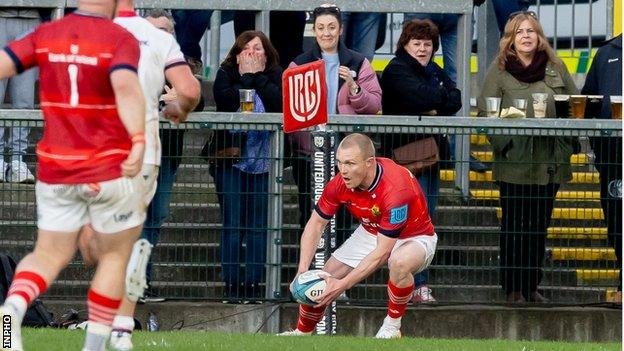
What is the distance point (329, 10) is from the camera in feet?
46.7

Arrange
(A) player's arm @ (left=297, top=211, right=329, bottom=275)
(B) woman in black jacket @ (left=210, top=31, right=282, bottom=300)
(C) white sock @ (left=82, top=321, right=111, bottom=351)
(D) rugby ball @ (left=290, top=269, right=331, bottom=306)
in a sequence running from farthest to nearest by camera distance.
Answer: (B) woman in black jacket @ (left=210, top=31, right=282, bottom=300)
(A) player's arm @ (left=297, top=211, right=329, bottom=275)
(D) rugby ball @ (left=290, top=269, right=331, bottom=306)
(C) white sock @ (left=82, top=321, right=111, bottom=351)

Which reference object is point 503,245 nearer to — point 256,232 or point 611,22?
point 256,232

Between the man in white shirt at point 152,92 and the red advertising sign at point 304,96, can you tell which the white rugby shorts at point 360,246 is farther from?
the man in white shirt at point 152,92

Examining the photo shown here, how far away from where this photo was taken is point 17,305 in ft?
28.7

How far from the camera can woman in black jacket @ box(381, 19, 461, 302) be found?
1428cm

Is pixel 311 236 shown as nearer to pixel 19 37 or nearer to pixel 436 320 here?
pixel 436 320

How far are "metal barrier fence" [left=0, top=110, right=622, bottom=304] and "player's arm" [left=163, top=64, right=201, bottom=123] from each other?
14.2 ft

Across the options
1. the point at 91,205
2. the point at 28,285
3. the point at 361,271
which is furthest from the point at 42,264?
the point at 361,271

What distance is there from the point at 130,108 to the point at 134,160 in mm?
248

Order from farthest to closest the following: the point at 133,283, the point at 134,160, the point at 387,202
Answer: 1. the point at 387,202
2. the point at 133,283
3. the point at 134,160

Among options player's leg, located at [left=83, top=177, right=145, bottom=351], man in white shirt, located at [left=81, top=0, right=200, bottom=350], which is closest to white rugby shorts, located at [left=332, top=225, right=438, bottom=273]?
man in white shirt, located at [left=81, top=0, right=200, bottom=350]

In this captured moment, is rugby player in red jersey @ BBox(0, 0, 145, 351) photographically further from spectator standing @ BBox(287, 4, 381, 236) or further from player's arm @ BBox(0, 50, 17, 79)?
spectator standing @ BBox(287, 4, 381, 236)

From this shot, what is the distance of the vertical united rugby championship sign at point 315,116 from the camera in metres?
13.2

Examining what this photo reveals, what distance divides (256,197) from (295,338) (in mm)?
2992
